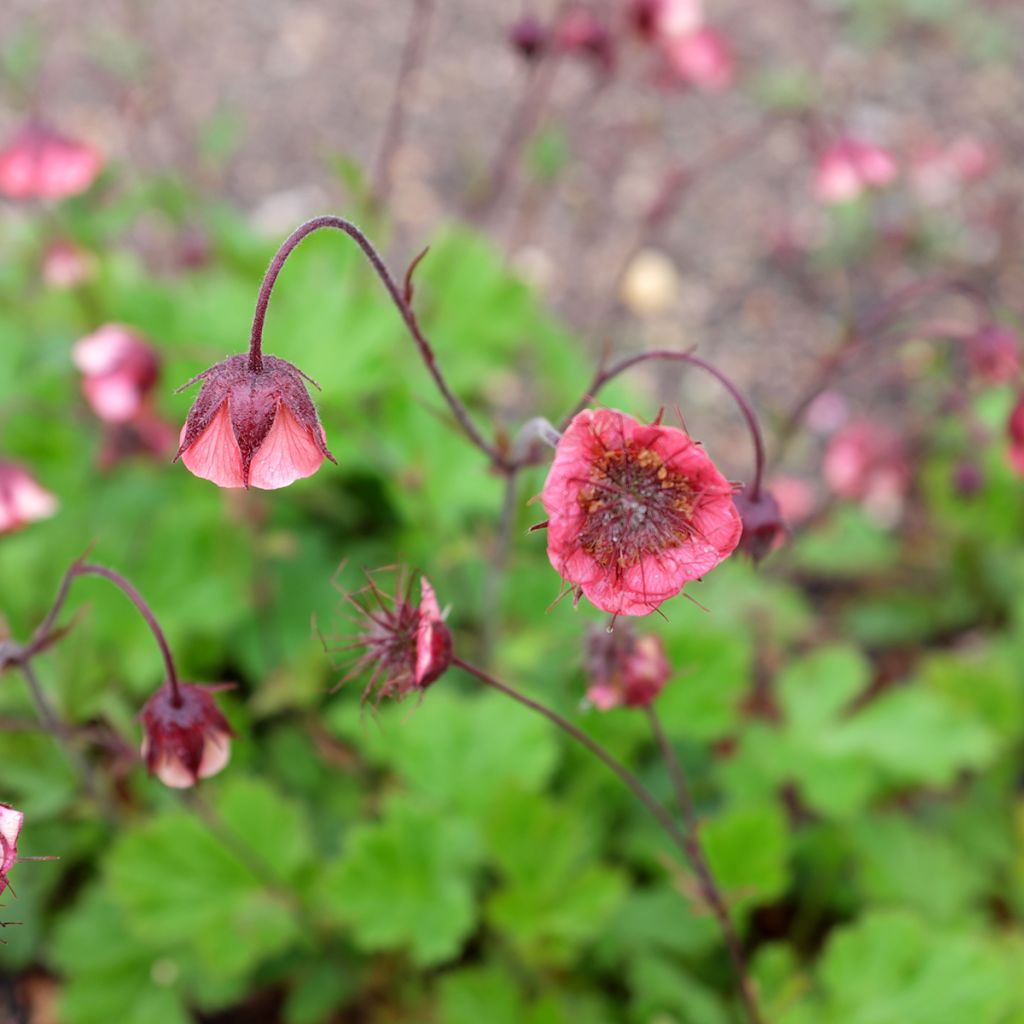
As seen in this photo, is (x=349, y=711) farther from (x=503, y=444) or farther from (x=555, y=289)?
(x=555, y=289)

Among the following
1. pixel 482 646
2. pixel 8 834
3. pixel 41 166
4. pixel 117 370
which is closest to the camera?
pixel 8 834

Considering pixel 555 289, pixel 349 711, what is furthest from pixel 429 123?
pixel 349 711

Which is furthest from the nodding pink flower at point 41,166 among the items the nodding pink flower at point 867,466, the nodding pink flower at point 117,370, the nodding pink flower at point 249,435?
the nodding pink flower at point 867,466

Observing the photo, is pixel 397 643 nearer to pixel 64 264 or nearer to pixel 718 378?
pixel 718 378

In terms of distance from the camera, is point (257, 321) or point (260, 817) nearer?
point (257, 321)

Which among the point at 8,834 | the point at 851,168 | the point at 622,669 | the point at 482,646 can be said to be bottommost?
the point at 8,834

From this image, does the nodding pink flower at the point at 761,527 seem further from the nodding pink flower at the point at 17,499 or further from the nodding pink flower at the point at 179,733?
the nodding pink flower at the point at 17,499

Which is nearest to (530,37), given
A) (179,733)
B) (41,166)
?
(41,166)

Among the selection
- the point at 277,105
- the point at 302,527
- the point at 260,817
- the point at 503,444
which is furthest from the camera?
the point at 277,105
